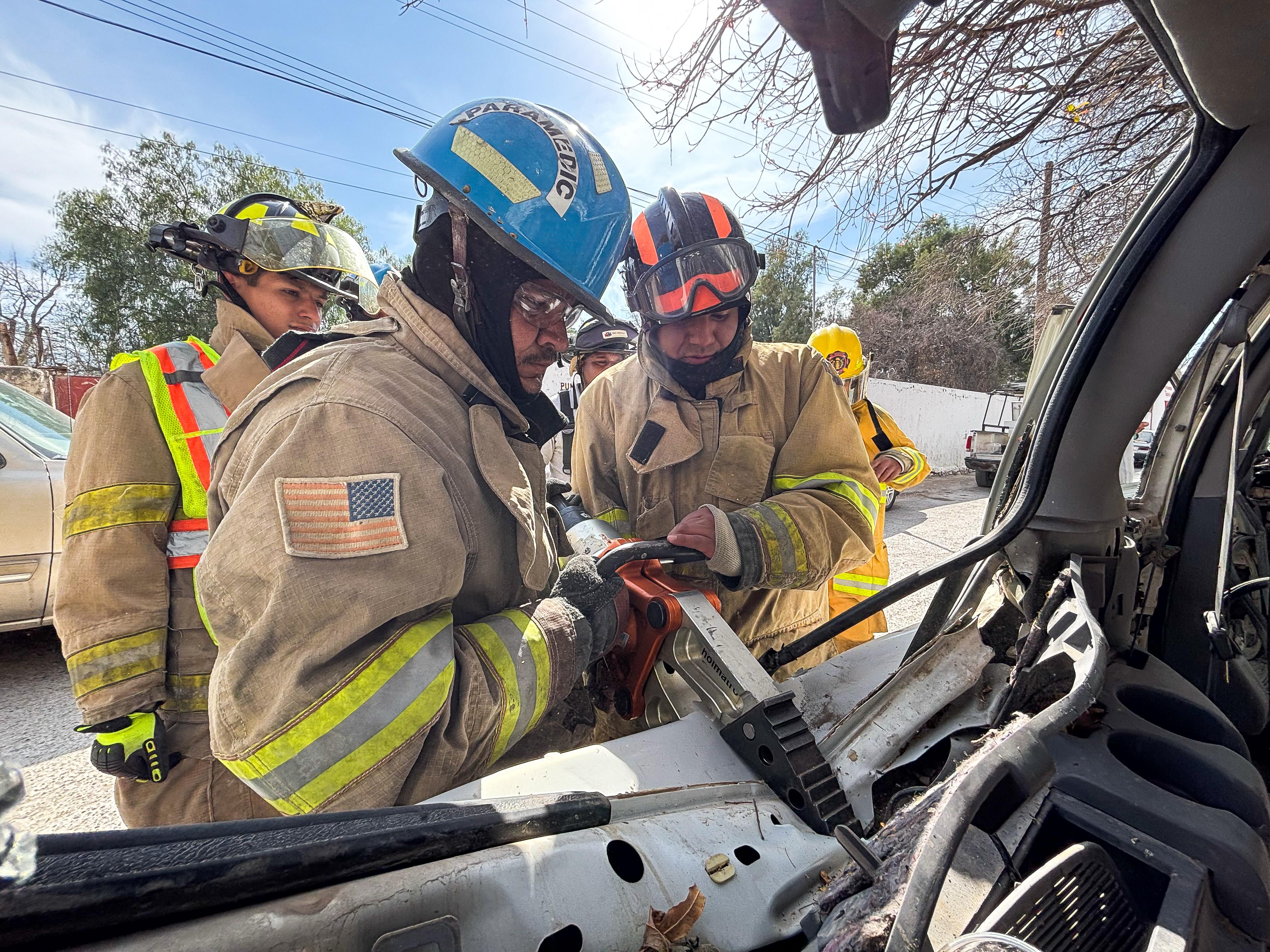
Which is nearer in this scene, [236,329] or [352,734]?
[352,734]

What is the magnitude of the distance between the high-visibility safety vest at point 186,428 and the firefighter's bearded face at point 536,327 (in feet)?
3.49

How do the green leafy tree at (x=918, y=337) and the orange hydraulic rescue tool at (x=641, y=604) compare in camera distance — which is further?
the green leafy tree at (x=918, y=337)

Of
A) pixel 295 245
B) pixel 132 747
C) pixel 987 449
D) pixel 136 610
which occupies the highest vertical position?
Answer: pixel 295 245

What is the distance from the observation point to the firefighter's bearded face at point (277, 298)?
2332 mm

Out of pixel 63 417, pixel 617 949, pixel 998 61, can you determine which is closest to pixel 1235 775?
pixel 617 949

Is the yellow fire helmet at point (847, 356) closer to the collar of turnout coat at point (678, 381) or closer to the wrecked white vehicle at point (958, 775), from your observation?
the collar of turnout coat at point (678, 381)

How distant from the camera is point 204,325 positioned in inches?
623

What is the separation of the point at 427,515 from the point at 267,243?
188 cm

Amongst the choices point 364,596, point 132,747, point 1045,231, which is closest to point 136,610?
point 132,747


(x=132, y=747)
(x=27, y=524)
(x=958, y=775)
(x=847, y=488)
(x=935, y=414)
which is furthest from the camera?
(x=935, y=414)

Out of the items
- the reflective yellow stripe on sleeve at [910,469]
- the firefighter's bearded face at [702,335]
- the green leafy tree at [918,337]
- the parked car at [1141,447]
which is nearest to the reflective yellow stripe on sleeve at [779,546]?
the firefighter's bearded face at [702,335]

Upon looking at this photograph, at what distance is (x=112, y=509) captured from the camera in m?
1.74

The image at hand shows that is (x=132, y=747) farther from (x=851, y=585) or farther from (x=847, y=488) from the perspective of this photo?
(x=851, y=585)

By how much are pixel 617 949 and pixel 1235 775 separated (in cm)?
91
